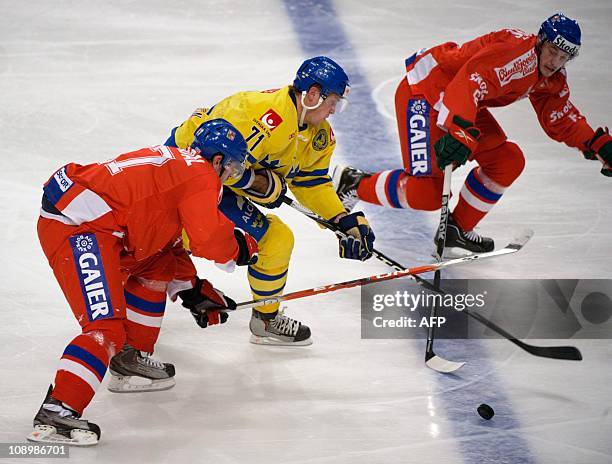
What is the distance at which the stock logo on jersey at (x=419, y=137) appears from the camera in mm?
4562

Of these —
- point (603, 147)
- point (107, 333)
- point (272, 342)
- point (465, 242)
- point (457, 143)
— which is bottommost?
point (272, 342)

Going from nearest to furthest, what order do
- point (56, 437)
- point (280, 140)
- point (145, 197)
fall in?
point (56, 437) → point (145, 197) → point (280, 140)

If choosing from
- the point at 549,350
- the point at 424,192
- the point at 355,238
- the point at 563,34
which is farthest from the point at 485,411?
the point at 563,34

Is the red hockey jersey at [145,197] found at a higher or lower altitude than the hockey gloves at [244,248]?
higher

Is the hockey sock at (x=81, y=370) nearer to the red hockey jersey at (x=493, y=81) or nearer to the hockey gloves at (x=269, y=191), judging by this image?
the hockey gloves at (x=269, y=191)

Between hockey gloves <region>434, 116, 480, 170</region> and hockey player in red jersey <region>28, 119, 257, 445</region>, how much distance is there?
1.11m

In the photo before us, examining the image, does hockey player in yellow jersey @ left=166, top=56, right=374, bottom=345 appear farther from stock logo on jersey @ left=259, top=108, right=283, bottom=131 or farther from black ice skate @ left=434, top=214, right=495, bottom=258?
black ice skate @ left=434, top=214, right=495, bottom=258

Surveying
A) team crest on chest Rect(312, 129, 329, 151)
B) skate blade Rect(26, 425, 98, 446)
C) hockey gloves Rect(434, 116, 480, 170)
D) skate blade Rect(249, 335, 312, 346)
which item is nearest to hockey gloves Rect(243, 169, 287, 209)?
team crest on chest Rect(312, 129, 329, 151)

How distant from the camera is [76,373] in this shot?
10.1 ft

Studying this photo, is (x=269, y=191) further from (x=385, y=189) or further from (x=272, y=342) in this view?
(x=385, y=189)

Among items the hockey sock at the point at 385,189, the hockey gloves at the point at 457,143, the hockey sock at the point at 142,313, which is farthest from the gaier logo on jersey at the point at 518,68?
the hockey sock at the point at 142,313

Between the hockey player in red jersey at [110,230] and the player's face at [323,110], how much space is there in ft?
1.74

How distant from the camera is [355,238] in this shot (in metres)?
3.97

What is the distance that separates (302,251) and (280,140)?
1.07 metres
